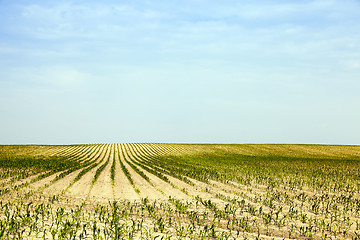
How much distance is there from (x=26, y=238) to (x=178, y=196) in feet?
30.1

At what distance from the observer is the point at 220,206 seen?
13516 millimetres

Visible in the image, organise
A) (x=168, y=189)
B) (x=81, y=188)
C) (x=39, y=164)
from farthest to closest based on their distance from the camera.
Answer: (x=39, y=164) → (x=168, y=189) → (x=81, y=188)

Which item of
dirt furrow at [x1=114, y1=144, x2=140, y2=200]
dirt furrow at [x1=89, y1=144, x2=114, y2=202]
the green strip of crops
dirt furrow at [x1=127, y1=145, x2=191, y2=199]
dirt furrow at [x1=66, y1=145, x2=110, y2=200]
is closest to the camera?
dirt furrow at [x1=89, y1=144, x2=114, y2=202]

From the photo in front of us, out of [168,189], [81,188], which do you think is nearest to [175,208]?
[168,189]

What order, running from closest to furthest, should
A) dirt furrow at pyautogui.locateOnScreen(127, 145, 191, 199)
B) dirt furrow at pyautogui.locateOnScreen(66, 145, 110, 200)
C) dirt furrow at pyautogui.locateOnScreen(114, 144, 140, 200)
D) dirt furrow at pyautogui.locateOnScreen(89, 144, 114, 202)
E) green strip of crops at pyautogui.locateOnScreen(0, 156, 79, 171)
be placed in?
dirt furrow at pyautogui.locateOnScreen(89, 144, 114, 202), dirt furrow at pyautogui.locateOnScreen(114, 144, 140, 200), dirt furrow at pyautogui.locateOnScreen(66, 145, 110, 200), dirt furrow at pyautogui.locateOnScreen(127, 145, 191, 199), green strip of crops at pyautogui.locateOnScreen(0, 156, 79, 171)

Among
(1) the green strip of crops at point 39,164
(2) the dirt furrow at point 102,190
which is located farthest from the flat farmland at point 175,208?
(1) the green strip of crops at point 39,164

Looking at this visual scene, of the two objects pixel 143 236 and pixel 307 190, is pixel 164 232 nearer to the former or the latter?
A: pixel 143 236

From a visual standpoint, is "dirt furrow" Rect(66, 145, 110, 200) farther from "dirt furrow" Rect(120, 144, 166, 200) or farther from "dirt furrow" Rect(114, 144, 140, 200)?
"dirt furrow" Rect(120, 144, 166, 200)

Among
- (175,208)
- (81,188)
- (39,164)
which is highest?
(175,208)

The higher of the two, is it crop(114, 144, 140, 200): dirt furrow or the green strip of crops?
crop(114, 144, 140, 200): dirt furrow

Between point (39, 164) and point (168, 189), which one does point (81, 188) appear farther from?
point (39, 164)

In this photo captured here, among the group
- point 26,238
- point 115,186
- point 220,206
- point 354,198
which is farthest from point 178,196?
point 354,198

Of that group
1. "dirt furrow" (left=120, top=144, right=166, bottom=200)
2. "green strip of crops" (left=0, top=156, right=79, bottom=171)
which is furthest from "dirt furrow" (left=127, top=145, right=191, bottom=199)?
"green strip of crops" (left=0, top=156, right=79, bottom=171)

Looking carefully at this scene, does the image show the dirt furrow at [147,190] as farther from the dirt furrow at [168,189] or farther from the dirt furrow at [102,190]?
the dirt furrow at [102,190]
